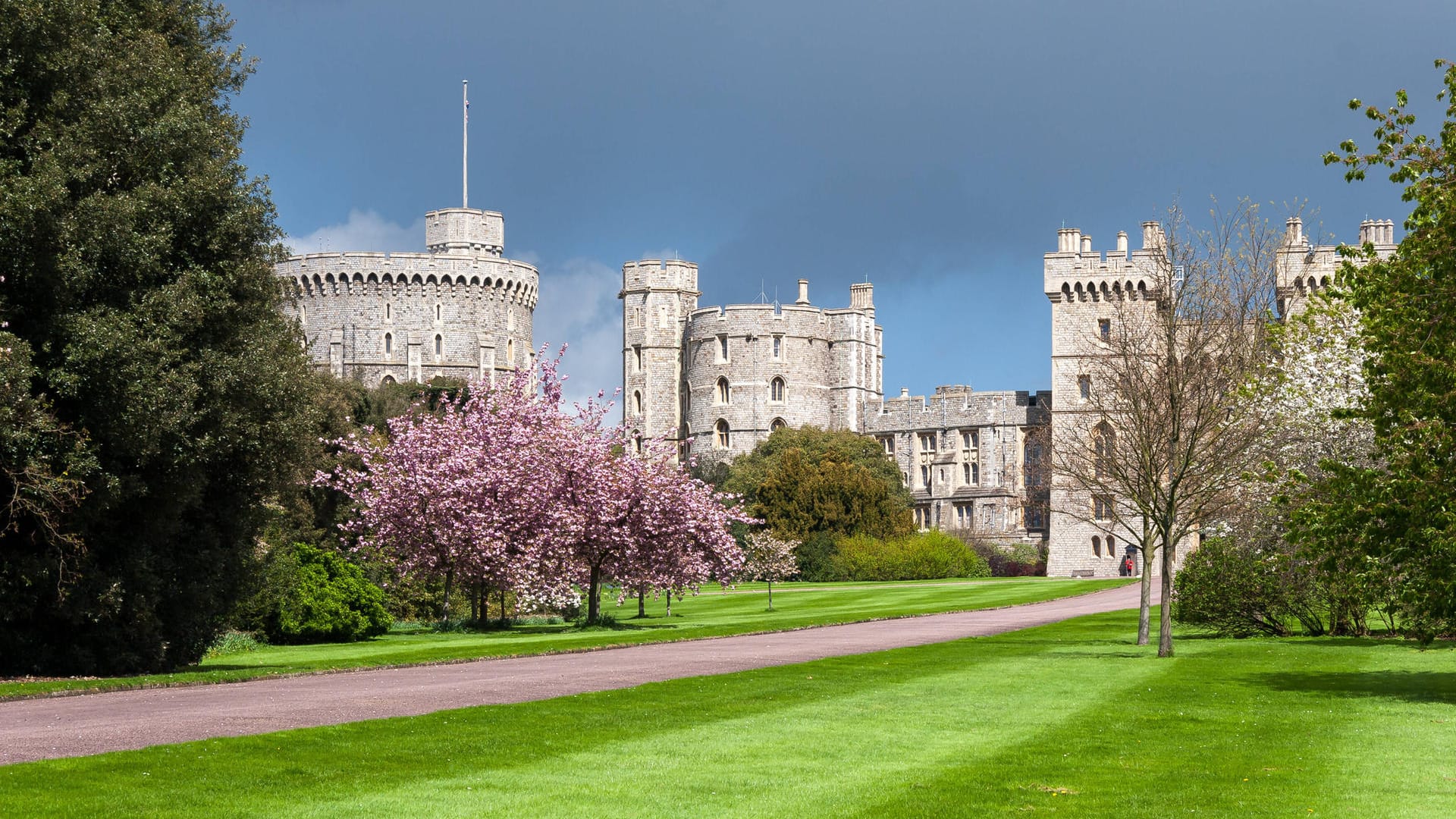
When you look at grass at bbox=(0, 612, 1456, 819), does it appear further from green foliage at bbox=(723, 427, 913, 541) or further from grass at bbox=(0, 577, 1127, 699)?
green foliage at bbox=(723, 427, 913, 541)

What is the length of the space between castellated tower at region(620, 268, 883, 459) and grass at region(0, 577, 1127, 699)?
1552 inches

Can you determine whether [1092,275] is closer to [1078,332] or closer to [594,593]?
[1078,332]

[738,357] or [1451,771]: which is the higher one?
[738,357]

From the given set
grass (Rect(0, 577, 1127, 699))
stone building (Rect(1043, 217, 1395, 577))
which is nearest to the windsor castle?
stone building (Rect(1043, 217, 1395, 577))

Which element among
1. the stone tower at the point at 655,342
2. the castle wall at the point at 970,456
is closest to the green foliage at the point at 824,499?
the castle wall at the point at 970,456

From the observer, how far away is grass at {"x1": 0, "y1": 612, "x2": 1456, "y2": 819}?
9570mm

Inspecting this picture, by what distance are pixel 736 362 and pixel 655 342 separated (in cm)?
723

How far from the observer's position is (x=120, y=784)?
10.0m

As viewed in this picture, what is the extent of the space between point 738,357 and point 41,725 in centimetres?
8674

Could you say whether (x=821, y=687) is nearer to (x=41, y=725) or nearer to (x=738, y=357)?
(x=41, y=725)

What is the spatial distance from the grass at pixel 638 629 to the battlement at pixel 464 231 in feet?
183

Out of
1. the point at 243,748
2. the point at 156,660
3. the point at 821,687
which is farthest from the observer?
the point at 156,660

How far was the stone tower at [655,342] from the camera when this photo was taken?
10425 centimetres

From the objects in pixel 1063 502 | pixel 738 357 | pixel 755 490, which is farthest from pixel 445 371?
pixel 1063 502
